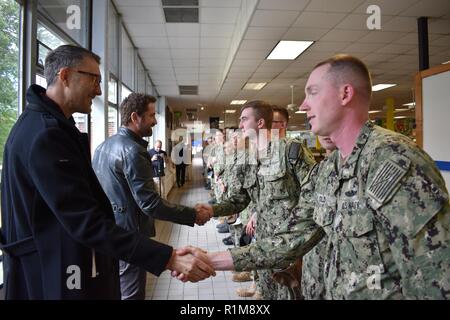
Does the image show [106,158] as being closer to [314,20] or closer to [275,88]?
[314,20]

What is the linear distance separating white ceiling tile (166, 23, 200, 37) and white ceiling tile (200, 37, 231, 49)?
1.18 feet

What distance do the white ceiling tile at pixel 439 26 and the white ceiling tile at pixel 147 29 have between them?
4143 mm

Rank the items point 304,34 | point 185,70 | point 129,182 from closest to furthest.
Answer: point 129,182 < point 304,34 < point 185,70

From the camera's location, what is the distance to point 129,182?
219 centimetres

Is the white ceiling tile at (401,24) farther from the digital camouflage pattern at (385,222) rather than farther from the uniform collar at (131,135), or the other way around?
the digital camouflage pattern at (385,222)

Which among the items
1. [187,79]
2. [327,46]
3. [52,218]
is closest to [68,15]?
[52,218]

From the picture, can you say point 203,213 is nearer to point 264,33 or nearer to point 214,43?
point 264,33

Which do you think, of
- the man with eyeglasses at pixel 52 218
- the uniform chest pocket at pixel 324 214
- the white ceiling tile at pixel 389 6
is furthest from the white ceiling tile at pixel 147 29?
the uniform chest pocket at pixel 324 214

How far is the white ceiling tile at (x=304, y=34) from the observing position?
16.9 feet

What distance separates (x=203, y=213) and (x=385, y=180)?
1.63 m

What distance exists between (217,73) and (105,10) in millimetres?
5596

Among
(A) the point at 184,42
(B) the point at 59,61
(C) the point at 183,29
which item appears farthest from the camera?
(A) the point at 184,42

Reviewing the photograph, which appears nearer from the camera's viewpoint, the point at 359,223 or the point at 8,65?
the point at 359,223

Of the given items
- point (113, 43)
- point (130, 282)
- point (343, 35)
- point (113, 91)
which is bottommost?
point (130, 282)
